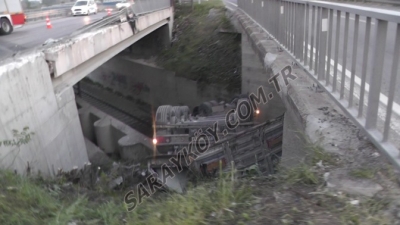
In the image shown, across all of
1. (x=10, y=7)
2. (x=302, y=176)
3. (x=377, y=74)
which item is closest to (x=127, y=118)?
(x=10, y=7)

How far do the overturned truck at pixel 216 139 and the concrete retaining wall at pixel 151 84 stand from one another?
5786mm

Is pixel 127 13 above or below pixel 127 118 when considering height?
above

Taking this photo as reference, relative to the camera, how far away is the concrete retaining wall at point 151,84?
707 inches

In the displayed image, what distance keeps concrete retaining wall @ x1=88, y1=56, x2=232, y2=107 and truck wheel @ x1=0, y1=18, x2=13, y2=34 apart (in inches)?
300

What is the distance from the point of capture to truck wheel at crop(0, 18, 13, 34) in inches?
640

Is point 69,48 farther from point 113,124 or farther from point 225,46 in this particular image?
point 225,46

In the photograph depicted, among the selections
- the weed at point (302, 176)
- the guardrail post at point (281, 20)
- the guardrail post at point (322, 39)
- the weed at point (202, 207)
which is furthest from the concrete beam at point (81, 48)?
the weed at point (302, 176)

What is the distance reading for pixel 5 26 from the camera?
1650 centimetres

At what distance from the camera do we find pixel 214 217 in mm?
2824

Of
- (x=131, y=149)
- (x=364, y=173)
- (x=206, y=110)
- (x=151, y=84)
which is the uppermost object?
(x=364, y=173)

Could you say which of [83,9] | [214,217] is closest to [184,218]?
[214,217]

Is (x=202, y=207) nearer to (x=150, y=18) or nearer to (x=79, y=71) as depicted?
(x=79, y=71)

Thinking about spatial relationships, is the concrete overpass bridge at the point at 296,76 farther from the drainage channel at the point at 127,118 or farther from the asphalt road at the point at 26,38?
the drainage channel at the point at 127,118

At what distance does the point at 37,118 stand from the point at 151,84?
48.6 feet
